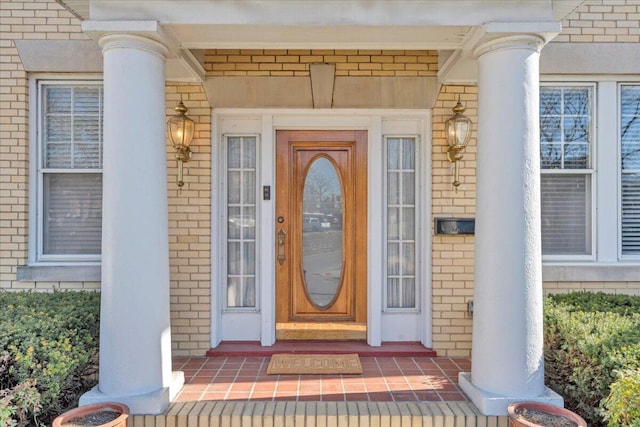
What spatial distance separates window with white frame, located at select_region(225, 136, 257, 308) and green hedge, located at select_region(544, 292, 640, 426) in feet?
8.73

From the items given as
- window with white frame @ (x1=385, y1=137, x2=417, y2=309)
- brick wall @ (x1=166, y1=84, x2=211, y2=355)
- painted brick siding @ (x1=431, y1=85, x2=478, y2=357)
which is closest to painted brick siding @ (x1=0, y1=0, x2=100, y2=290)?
brick wall @ (x1=166, y1=84, x2=211, y2=355)

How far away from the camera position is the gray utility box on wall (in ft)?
13.5

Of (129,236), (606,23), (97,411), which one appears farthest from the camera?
(606,23)

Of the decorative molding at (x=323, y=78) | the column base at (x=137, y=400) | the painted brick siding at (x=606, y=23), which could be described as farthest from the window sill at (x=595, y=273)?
the column base at (x=137, y=400)

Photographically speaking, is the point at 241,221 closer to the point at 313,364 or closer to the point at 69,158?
the point at 313,364

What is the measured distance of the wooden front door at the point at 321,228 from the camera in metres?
4.36

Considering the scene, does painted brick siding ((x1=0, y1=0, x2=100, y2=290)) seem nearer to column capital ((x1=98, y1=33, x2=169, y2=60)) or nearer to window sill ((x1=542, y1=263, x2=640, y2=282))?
column capital ((x1=98, y1=33, x2=169, y2=60))

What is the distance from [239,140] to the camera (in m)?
4.38

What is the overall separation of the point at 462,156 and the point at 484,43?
4.27 ft

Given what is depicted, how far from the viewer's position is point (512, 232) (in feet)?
9.52

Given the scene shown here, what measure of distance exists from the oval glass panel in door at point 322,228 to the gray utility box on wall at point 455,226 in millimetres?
986

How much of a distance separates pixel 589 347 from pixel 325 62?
314cm

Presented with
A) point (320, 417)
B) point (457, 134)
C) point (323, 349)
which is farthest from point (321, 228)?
point (320, 417)

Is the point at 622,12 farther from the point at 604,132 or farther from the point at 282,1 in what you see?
the point at 282,1
